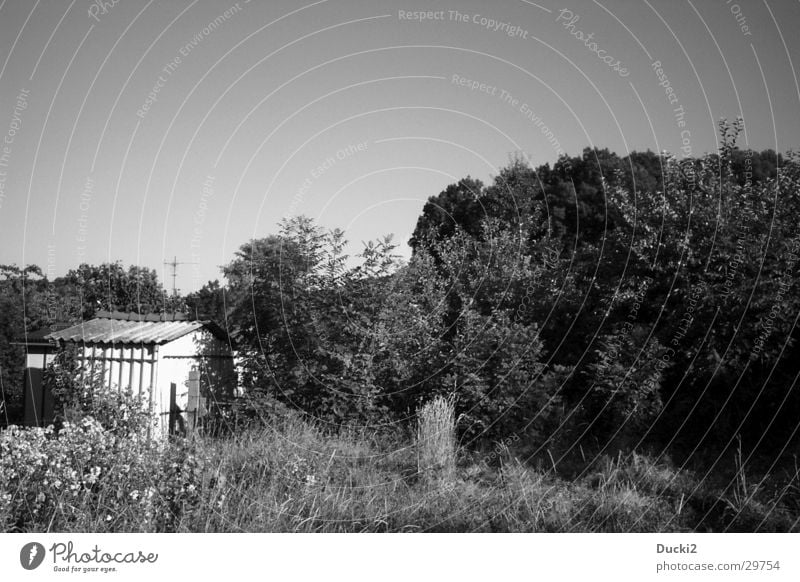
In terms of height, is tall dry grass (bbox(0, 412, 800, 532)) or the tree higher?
the tree

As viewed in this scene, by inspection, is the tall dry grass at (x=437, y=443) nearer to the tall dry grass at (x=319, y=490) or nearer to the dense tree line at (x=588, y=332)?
the tall dry grass at (x=319, y=490)

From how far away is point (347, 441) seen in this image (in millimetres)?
7617

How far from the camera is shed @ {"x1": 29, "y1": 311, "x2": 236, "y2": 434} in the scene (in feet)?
30.2

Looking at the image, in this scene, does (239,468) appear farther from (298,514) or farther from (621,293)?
(621,293)

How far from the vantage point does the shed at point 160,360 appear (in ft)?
30.2

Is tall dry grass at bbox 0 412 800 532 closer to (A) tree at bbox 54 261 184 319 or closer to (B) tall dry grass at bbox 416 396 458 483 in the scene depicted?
(B) tall dry grass at bbox 416 396 458 483

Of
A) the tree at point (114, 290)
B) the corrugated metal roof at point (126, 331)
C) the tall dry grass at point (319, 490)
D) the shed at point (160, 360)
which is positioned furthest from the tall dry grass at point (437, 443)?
the tree at point (114, 290)

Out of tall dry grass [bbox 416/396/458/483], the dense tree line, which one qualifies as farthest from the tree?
tall dry grass [bbox 416/396/458/483]

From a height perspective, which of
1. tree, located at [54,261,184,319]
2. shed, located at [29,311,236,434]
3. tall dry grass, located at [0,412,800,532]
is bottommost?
tall dry grass, located at [0,412,800,532]

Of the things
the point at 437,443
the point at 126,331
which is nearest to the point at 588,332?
the point at 437,443

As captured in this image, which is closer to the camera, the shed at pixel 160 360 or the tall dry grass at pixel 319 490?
the tall dry grass at pixel 319 490

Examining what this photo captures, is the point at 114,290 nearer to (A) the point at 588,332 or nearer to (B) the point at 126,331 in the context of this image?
(B) the point at 126,331
